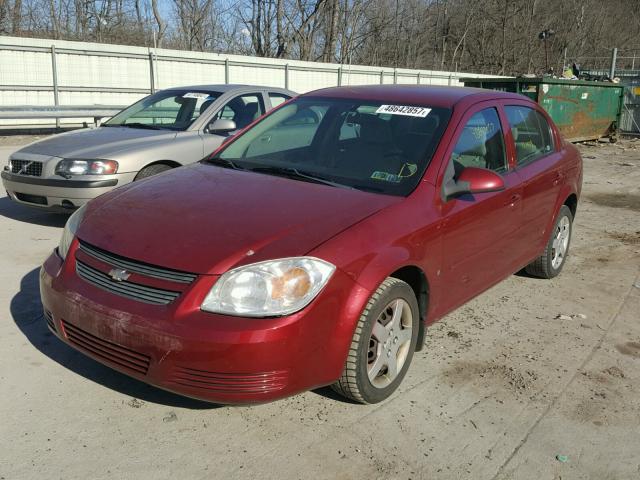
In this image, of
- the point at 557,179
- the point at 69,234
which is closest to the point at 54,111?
the point at 69,234

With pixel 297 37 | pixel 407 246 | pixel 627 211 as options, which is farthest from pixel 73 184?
pixel 297 37

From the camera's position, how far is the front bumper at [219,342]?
2.64 meters

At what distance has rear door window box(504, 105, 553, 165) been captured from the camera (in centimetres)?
462

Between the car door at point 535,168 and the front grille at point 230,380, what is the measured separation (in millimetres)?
2591

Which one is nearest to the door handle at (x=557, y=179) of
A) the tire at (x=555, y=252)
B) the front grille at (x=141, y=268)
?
the tire at (x=555, y=252)

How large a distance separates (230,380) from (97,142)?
462cm

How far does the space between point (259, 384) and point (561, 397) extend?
1.85 m

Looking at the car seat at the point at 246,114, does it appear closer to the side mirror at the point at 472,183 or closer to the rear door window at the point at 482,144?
the rear door window at the point at 482,144

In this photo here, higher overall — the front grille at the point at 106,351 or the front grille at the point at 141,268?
the front grille at the point at 141,268

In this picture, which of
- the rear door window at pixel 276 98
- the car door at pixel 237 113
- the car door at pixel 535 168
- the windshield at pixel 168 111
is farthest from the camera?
the rear door window at pixel 276 98

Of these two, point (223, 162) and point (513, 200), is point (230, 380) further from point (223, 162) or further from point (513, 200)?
point (513, 200)

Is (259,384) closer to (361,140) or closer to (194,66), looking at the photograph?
(361,140)

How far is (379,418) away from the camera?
3170mm

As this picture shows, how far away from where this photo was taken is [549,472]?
2830 mm
